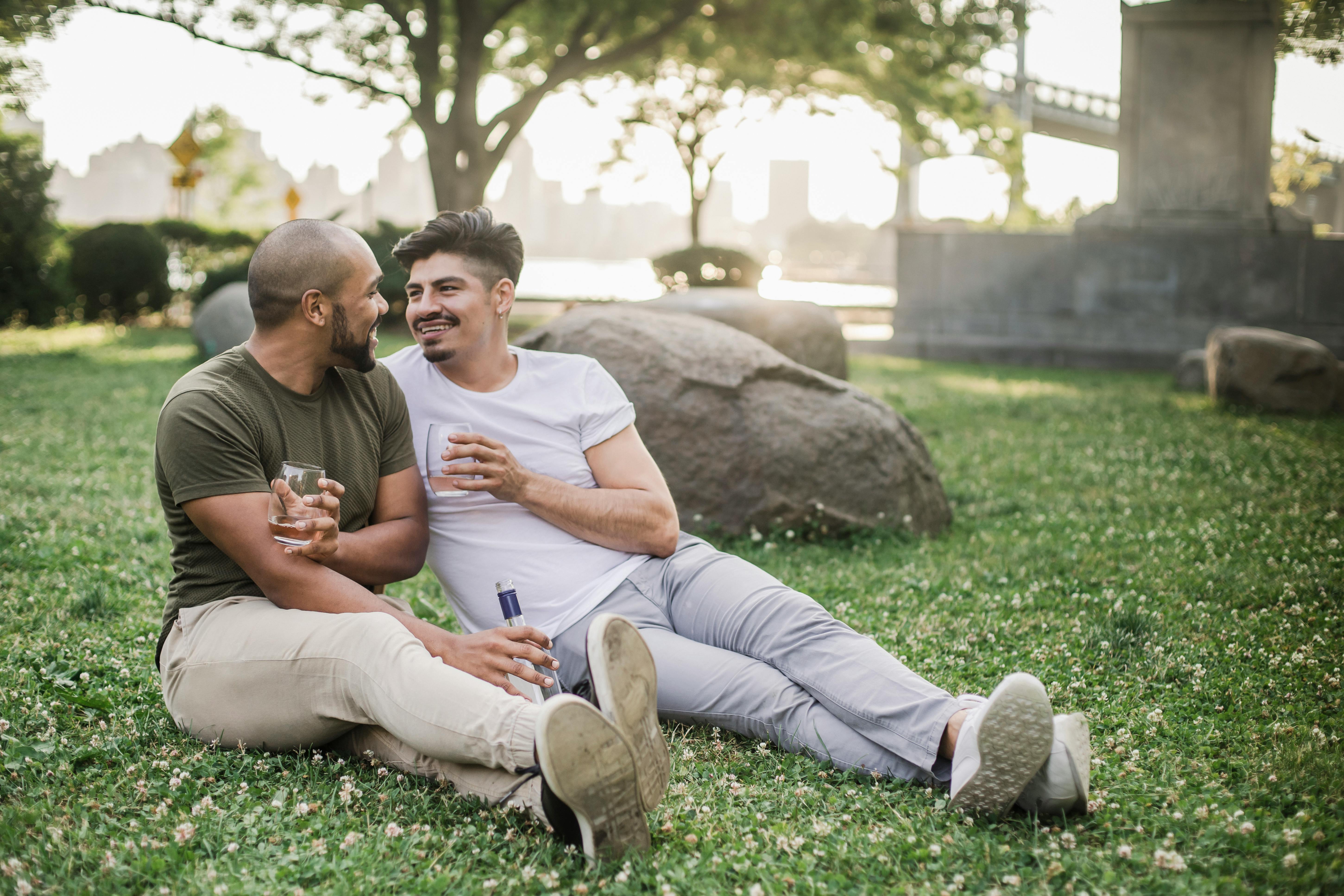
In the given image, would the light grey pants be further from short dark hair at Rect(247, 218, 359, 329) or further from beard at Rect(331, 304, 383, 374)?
short dark hair at Rect(247, 218, 359, 329)

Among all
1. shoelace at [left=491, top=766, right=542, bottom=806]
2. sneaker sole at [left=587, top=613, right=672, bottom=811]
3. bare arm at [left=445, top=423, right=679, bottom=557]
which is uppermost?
bare arm at [left=445, top=423, right=679, bottom=557]

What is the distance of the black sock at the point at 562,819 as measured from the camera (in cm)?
256

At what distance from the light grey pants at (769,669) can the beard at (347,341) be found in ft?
3.80

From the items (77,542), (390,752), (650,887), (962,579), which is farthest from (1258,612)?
(77,542)

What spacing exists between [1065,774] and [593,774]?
1.31 m

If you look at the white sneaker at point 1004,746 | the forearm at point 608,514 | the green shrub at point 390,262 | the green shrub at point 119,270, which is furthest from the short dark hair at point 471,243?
the green shrub at point 119,270

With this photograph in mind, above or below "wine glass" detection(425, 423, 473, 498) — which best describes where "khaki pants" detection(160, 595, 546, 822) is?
below

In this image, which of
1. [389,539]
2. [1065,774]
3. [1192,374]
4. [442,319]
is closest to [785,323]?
[442,319]

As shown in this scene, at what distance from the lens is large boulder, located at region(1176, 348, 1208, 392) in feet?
44.5

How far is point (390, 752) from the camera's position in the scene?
3059mm

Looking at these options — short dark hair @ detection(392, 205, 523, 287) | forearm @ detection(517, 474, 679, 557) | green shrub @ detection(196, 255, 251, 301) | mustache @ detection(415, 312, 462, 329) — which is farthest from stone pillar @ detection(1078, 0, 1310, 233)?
mustache @ detection(415, 312, 462, 329)

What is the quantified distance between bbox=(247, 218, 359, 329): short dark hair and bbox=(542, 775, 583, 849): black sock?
1.72 meters

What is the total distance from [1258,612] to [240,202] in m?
67.4

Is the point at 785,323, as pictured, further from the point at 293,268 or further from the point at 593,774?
the point at 593,774
